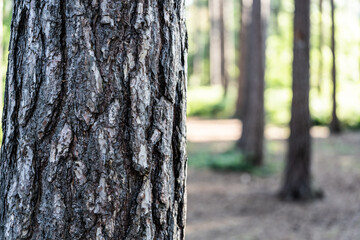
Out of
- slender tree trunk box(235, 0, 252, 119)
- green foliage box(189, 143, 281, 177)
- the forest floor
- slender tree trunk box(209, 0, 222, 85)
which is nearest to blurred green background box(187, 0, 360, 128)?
slender tree trunk box(209, 0, 222, 85)

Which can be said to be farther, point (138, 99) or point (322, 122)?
point (322, 122)

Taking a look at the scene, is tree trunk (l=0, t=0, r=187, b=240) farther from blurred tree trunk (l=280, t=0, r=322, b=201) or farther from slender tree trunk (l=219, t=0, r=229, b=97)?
slender tree trunk (l=219, t=0, r=229, b=97)

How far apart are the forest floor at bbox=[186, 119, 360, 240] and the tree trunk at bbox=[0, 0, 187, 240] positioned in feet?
19.4

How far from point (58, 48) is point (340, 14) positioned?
1259 inches

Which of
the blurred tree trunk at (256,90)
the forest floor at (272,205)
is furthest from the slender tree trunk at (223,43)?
the blurred tree trunk at (256,90)

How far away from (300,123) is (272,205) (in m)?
1.74

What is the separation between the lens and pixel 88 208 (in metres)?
1.39

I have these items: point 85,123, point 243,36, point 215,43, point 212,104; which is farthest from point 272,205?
point 215,43

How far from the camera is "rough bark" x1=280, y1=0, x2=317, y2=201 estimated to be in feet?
27.3

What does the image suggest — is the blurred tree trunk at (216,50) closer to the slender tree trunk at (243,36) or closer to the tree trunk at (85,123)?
the slender tree trunk at (243,36)

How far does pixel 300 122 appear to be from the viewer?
8555 millimetres

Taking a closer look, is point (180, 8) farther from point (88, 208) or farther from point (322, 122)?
point (322, 122)

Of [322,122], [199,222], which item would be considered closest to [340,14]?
[322,122]

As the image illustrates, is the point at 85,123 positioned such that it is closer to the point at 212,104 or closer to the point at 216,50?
the point at 212,104
